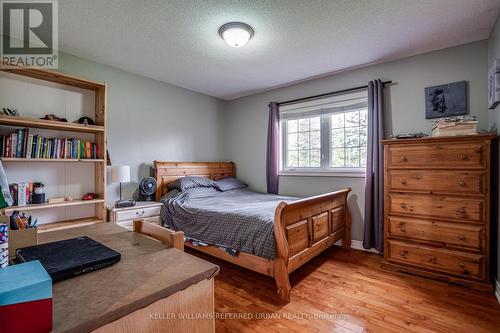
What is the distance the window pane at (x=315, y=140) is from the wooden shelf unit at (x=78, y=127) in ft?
9.03

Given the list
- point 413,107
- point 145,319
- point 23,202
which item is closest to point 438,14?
point 413,107

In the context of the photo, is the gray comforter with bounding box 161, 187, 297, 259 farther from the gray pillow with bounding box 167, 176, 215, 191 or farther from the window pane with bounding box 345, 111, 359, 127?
the window pane with bounding box 345, 111, 359, 127

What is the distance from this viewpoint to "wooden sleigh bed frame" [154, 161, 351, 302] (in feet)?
6.47

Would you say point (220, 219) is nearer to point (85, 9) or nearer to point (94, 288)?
point (94, 288)

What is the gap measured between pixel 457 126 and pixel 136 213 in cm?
346

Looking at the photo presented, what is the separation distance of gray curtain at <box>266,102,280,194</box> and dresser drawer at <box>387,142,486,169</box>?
1.70 m

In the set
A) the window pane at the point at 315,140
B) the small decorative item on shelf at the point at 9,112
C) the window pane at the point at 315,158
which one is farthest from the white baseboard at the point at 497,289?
the small decorative item on shelf at the point at 9,112

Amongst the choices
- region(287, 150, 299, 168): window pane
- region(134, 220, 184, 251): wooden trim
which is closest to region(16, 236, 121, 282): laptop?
region(134, 220, 184, 251): wooden trim

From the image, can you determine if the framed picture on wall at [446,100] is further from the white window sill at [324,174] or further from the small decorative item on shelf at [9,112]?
the small decorative item on shelf at [9,112]

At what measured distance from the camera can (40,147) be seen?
2350 mm

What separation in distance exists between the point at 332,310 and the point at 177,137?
3114 millimetres

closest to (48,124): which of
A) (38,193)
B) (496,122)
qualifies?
(38,193)

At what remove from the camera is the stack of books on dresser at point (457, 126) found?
7.19 feet

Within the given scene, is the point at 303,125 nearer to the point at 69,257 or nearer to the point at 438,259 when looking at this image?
the point at 438,259
